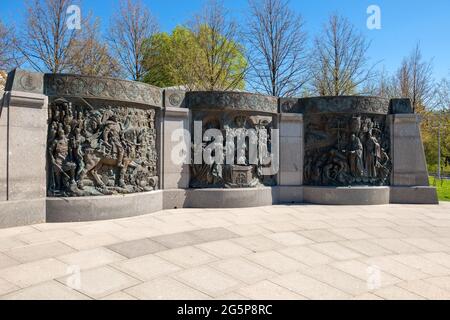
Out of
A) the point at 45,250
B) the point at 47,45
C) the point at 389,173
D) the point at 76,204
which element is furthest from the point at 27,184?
the point at 47,45

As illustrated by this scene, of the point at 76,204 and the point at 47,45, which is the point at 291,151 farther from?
the point at 47,45

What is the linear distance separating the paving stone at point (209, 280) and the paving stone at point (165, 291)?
13 centimetres

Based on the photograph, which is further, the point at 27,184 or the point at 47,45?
the point at 47,45

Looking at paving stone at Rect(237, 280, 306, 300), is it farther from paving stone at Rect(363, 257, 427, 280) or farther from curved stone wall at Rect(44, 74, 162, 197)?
curved stone wall at Rect(44, 74, 162, 197)

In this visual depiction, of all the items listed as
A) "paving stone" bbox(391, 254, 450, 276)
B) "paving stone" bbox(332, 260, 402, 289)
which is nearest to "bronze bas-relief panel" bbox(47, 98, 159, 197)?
"paving stone" bbox(332, 260, 402, 289)

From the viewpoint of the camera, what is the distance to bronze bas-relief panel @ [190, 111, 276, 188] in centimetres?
1135

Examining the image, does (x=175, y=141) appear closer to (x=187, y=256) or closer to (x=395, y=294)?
(x=187, y=256)

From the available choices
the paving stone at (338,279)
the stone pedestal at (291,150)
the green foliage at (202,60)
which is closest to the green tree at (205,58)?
the green foliage at (202,60)

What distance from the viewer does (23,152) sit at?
8195mm

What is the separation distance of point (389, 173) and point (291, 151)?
3801 mm

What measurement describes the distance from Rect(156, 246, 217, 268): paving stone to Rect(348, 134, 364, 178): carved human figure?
8062 mm

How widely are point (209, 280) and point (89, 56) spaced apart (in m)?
22.6

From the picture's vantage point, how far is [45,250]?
612 centimetres

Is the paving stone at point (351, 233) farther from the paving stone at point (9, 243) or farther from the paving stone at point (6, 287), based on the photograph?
the paving stone at point (9, 243)
